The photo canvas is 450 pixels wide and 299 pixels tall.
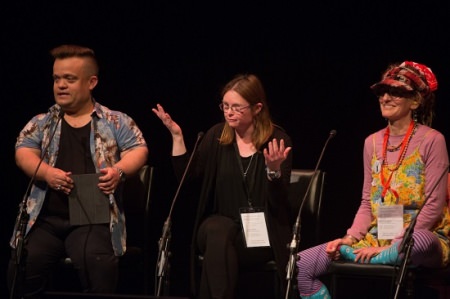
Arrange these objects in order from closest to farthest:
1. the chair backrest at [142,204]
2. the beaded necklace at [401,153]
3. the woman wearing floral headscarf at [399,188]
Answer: the woman wearing floral headscarf at [399,188] → the beaded necklace at [401,153] → the chair backrest at [142,204]

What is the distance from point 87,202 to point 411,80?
70.0 inches

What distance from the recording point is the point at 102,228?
442 cm

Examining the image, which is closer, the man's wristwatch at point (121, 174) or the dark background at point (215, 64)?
the man's wristwatch at point (121, 174)

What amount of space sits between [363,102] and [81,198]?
192 cm

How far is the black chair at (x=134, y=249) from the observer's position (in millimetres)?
4610

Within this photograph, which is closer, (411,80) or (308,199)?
(411,80)

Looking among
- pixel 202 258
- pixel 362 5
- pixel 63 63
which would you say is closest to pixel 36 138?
pixel 63 63

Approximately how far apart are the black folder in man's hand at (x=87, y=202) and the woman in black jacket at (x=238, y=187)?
1.46ft

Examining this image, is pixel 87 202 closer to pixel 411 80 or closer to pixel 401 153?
pixel 401 153

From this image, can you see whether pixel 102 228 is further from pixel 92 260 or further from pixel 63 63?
pixel 63 63

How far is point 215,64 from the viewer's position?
5520 millimetres

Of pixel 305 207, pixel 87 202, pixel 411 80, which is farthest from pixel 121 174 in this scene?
pixel 411 80

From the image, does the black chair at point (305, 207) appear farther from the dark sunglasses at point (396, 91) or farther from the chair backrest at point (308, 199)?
the dark sunglasses at point (396, 91)

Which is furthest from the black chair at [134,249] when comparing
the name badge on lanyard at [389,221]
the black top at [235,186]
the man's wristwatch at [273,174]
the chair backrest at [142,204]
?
the name badge on lanyard at [389,221]
